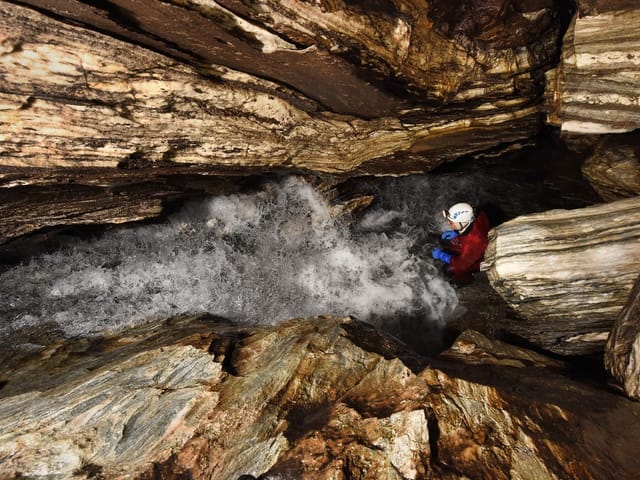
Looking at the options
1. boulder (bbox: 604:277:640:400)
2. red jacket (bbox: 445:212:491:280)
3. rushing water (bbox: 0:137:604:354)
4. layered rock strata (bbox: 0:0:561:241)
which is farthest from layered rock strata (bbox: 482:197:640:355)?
rushing water (bbox: 0:137:604:354)

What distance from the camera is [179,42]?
15.0ft

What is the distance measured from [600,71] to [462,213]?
299cm

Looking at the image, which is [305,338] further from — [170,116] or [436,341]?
[436,341]

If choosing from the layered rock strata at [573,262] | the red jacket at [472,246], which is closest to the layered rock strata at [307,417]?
the layered rock strata at [573,262]

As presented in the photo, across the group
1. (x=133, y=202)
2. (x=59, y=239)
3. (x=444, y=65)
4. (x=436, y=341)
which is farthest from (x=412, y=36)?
(x=59, y=239)

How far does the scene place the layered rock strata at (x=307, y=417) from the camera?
143 inches

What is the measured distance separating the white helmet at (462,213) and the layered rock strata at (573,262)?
1.35m

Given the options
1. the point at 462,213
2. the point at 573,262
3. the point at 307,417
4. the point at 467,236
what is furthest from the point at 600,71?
the point at 307,417

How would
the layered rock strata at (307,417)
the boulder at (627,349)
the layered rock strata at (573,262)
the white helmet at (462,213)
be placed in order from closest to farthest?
1. the layered rock strata at (307,417)
2. the boulder at (627,349)
3. the layered rock strata at (573,262)
4. the white helmet at (462,213)

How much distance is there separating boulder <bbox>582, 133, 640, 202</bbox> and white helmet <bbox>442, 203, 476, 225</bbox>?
7.21 feet

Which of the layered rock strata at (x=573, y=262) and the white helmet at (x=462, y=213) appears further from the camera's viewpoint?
the white helmet at (x=462, y=213)

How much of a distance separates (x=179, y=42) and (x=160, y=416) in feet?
13.9

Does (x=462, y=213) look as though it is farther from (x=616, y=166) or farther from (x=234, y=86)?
(x=234, y=86)

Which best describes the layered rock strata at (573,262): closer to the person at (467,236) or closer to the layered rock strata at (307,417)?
the layered rock strata at (307,417)
